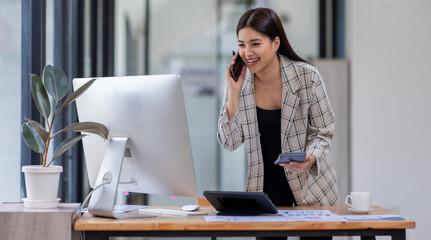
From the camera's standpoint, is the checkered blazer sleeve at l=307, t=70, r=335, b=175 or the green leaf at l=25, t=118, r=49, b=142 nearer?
the green leaf at l=25, t=118, r=49, b=142

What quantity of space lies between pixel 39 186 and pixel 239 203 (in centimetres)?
71

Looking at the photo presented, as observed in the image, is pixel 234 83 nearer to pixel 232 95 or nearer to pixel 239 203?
pixel 232 95

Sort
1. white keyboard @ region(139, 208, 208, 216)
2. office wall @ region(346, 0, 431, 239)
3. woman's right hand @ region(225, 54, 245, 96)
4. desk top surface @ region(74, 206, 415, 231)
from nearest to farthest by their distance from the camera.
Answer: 1. desk top surface @ region(74, 206, 415, 231)
2. white keyboard @ region(139, 208, 208, 216)
3. woman's right hand @ region(225, 54, 245, 96)
4. office wall @ region(346, 0, 431, 239)

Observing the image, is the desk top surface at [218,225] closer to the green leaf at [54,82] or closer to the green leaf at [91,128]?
the green leaf at [91,128]

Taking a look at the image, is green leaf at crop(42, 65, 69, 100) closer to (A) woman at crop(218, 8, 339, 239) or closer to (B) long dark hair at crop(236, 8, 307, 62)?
(A) woman at crop(218, 8, 339, 239)

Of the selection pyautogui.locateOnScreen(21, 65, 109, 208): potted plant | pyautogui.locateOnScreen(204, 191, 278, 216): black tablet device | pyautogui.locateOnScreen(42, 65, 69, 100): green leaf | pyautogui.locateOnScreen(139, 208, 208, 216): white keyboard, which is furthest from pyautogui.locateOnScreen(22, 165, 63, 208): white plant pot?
pyautogui.locateOnScreen(204, 191, 278, 216): black tablet device

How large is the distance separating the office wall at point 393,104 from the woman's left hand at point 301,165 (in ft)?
3.92

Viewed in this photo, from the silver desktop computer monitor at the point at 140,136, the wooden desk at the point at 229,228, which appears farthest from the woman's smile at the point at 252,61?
the wooden desk at the point at 229,228

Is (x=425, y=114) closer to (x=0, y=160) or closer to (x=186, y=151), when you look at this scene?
(x=186, y=151)

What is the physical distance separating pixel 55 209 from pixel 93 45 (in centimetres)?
309

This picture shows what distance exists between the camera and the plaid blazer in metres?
2.38

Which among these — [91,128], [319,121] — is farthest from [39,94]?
[319,121]

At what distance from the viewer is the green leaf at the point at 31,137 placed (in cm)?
193

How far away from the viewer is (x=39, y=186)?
75.1 inches
